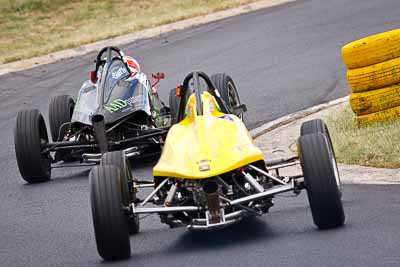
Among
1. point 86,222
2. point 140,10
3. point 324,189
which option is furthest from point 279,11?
point 324,189

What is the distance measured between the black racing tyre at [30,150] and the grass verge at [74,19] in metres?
12.3

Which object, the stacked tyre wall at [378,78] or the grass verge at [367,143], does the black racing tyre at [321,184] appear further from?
the stacked tyre wall at [378,78]

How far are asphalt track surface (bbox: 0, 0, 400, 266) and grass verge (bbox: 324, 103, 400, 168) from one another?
3.12 ft

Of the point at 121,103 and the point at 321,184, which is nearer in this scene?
the point at 321,184

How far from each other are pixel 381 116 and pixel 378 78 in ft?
1.48

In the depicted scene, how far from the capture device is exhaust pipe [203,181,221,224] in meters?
9.12

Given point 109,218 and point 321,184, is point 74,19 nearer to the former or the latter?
point 109,218

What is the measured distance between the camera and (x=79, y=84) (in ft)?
72.6

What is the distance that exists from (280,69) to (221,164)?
11.4m

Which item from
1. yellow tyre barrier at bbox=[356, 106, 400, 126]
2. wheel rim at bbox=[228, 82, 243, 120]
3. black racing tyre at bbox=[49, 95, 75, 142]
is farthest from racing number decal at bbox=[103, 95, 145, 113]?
yellow tyre barrier at bbox=[356, 106, 400, 126]

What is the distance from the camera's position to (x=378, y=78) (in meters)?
13.8

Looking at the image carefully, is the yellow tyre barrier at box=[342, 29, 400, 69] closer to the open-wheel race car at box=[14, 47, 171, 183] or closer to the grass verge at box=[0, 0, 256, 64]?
the open-wheel race car at box=[14, 47, 171, 183]

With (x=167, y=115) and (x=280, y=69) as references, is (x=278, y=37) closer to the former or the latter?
(x=280, y=69)

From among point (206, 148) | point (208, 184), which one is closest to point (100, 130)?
point (206, 148)
